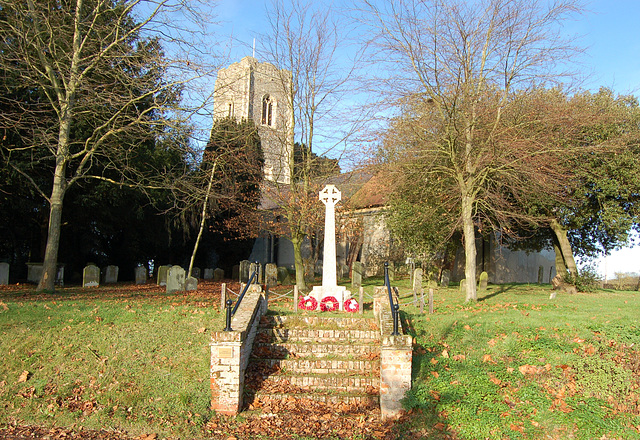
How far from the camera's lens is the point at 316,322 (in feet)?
31.2

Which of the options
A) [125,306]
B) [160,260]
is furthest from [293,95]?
[160,260]

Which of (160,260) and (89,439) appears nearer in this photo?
(89,439)

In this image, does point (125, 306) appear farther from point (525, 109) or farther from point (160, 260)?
point (160, 260)

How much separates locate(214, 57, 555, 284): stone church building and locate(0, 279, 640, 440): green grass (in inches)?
331

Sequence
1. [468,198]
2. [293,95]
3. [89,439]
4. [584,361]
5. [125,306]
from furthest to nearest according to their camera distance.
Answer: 1. [293,95]
2. [468,198]
3. [125,306]
4. [584,361]
5. [89,439]

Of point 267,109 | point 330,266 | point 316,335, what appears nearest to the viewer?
point 316,335

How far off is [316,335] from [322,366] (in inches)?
34.1

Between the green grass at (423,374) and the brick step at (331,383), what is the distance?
2.64ft

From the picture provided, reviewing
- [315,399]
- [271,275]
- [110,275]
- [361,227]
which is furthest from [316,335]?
[361,227]

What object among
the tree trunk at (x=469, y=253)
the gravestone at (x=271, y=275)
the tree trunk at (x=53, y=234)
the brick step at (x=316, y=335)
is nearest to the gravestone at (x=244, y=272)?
the gravestone at (x=271, y=275)

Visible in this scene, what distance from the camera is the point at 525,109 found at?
15672 millimetres

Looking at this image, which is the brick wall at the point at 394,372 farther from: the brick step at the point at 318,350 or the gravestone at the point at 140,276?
the gravestone at the point at 140,276

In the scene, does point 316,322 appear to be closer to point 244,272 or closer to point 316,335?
point 316,335

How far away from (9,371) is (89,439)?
270 cm
